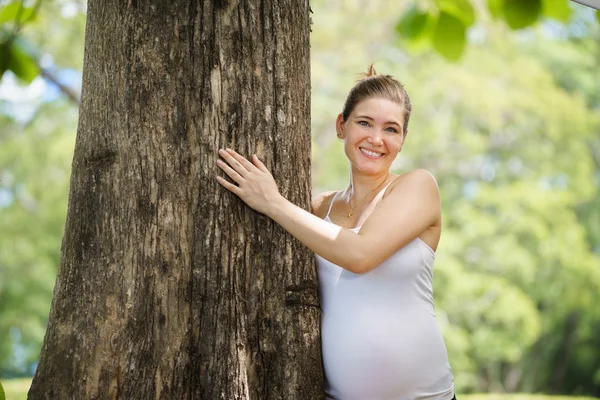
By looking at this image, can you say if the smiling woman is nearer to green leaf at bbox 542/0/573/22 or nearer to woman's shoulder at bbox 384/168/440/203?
woman's shoulder at bbox 384/168/440/203

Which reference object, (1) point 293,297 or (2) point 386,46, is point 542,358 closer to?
(2) point 386,46

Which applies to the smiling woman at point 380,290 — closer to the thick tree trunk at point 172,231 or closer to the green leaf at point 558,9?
the thick tree trunk at point 172,231

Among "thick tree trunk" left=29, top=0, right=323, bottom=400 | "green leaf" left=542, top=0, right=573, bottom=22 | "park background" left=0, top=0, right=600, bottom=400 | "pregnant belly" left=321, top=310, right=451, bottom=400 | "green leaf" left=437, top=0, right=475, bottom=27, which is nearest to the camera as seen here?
"thick tree trunk" left=29, top=0, right=323, bottom=400

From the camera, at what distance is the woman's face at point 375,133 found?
258 cm

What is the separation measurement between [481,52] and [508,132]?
1.75 m

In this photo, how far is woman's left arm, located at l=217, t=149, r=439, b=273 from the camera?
7.15 ft

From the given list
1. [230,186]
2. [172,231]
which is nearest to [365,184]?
[230,186]

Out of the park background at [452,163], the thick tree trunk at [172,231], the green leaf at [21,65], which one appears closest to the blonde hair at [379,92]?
the thick tree trunk at [172,231]

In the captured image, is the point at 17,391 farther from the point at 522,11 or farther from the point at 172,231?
the point at 522,11

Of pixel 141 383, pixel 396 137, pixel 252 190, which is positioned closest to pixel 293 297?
pixel 252 190

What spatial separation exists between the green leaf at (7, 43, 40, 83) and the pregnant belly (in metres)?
1.53

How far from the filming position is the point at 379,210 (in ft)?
7.87

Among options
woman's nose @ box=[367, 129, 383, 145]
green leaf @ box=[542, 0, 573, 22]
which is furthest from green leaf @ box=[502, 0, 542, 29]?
woman's nose @ box=[367, 129, 383, 145]

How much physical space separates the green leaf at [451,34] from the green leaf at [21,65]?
5.09ft
